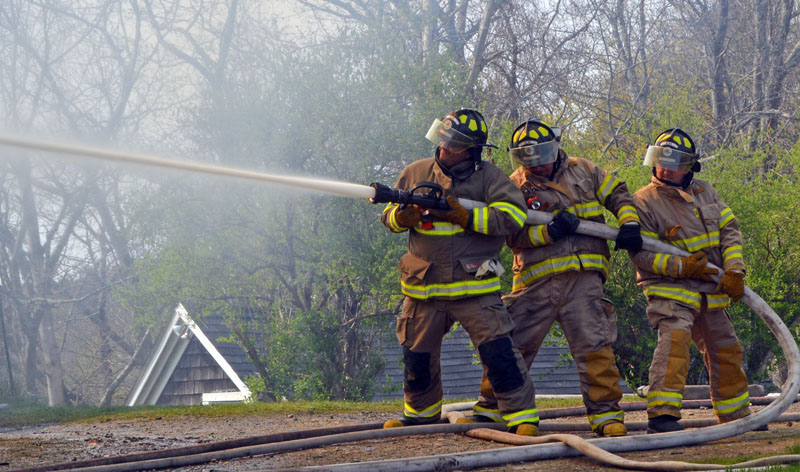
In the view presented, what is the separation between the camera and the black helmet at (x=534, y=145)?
5.00 meters

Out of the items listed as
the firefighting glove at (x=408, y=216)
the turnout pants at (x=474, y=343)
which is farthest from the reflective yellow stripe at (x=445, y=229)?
the turnout pants at (x=474, y=343)

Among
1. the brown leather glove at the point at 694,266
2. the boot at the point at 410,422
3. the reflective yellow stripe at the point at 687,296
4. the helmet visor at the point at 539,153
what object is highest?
the helmet visor at the point at 539,153

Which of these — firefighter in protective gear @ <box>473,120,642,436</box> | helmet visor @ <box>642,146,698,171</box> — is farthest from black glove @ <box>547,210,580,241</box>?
helmet visor @ <box>642,146,698,171</box>

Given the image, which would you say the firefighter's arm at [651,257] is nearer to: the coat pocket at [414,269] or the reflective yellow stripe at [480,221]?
the reflective yellow stripe at [480,221]

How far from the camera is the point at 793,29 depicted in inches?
717

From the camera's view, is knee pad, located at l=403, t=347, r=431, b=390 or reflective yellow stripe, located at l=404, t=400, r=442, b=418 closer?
knee pad, located at l=403, t=347, r=431, b=390

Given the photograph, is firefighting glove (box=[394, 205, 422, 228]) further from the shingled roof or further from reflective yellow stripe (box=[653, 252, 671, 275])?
the shingled roof

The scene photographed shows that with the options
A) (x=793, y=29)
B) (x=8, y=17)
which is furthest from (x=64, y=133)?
(x=793, y=29)

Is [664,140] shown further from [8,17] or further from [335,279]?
[8,17]

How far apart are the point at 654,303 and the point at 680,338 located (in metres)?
0.28

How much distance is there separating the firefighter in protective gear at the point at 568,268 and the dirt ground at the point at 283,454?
36cm

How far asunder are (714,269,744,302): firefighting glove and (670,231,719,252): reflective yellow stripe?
21 centimetres

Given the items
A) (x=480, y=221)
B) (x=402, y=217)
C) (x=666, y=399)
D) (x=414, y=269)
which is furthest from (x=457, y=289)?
(x=666, y=399)

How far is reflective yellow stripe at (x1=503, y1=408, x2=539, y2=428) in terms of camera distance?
15.1 feet
